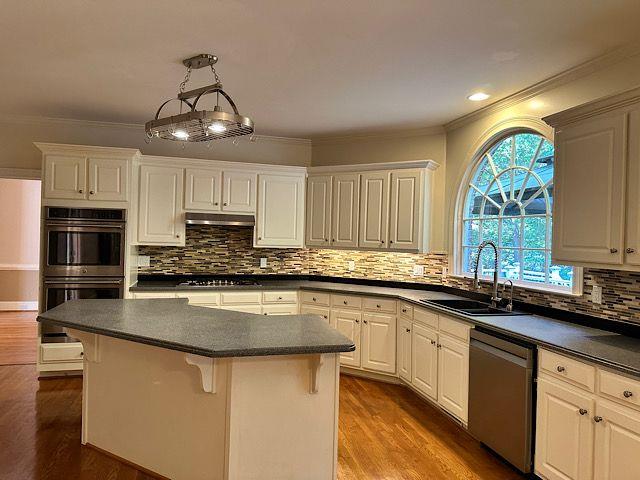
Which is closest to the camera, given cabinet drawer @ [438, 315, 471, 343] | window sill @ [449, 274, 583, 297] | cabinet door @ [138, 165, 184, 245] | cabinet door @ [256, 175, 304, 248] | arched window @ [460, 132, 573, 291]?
window sill @ [449, 274, 583, 297]

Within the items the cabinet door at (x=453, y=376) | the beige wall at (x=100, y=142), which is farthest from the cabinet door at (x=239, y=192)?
the cabinet door at (x=453, y=376)

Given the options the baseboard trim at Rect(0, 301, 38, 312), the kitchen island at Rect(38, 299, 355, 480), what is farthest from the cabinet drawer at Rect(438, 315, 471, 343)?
the baseboard trim at Rect(0, 301, 38, 312)

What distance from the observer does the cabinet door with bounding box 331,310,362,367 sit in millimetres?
4667

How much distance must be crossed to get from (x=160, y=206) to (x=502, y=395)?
3.63 metres

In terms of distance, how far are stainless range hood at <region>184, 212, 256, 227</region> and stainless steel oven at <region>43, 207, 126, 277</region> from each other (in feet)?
2.21

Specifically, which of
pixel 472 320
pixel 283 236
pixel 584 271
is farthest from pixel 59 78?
pixel 584 271

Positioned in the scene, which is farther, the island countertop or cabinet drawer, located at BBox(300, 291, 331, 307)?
cabinet drawer, located at BBox(300, 291, 331, 307)

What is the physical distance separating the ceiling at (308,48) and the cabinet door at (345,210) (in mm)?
935

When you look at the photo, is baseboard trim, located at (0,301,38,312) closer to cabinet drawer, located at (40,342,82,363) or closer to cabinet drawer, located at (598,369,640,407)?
cabinet drawer, located at (40,342,82,363)

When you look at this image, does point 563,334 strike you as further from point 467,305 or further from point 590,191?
point 467,305

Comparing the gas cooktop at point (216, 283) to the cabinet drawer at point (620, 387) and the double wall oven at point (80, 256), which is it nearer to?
the double wall oven at point (80, 256)

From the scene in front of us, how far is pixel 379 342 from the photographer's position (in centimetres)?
454

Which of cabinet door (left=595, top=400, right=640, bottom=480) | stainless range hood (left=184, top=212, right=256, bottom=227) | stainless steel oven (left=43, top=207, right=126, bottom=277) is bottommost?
cabinet door (left=595, top=400, right=640, bottom=480)

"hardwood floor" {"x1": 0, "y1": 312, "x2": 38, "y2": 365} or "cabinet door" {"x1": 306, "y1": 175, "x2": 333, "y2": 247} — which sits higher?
"cabinet door" {"x1": 306, "y1": 175, "x2": 333, "y2": 247}
